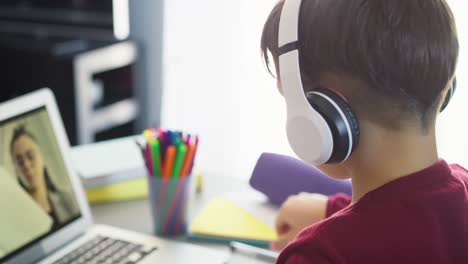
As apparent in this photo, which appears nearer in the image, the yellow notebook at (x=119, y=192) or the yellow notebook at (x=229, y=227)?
the yellow notebook at (x=229, y=227)

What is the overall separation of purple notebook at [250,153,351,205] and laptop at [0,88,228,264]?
141 millimetres

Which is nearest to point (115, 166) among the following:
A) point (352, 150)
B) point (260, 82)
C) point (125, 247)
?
point (125, 247)

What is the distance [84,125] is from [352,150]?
54.4 inches

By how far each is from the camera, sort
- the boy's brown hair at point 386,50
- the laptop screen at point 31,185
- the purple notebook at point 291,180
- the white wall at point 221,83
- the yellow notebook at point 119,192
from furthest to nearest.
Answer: the white wall at point 221,83
the yellow notebook at point 119,192
the purple notebook at point 291,180
the laptop screen at point 31,185
the boy's brown hair at point 386,50

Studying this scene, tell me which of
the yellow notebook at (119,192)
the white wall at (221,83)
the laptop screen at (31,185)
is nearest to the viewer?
the laptop screen at (31,185)

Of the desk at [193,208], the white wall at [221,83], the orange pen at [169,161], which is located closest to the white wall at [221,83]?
the white wall at [221,83]

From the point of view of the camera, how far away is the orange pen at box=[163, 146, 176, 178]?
1.04 metres

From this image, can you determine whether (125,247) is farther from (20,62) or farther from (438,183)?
(20,62)

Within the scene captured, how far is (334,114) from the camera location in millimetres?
653

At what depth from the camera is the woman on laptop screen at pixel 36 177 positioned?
37.2 inches

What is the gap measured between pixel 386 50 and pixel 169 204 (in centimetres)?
54

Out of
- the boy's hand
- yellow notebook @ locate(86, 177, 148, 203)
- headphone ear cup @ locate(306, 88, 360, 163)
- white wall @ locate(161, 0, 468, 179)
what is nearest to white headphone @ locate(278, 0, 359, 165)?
headphone ear cup @ locate(306, 88, 360, 163)

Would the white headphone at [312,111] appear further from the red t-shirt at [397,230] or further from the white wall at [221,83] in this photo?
the white wall at [221,83]

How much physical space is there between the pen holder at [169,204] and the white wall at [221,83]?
383 millimetres
